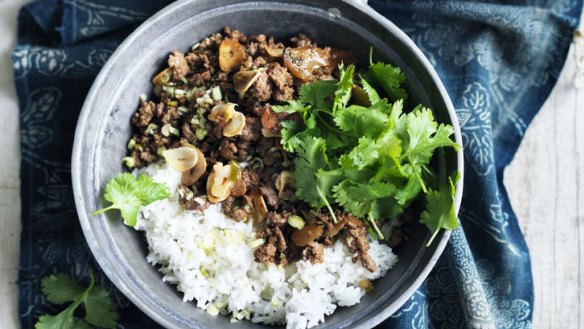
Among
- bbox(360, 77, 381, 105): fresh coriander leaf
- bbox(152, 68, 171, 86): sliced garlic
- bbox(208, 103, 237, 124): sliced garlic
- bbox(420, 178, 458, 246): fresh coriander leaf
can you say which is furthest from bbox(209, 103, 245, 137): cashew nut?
bbox(420, 178, 458, 246): fresh coriander leaf

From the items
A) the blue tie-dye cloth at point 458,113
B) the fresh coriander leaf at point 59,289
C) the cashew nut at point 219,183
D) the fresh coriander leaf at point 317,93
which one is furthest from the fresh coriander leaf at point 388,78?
the fresh coriander leaf at point 59,289

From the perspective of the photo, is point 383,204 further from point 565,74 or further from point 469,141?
point 565,74

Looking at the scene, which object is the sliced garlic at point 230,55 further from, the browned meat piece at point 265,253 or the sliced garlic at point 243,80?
the browned meat piece at point 265,253

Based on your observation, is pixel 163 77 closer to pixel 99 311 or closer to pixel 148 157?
pixel 148 157

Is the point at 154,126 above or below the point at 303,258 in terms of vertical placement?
above

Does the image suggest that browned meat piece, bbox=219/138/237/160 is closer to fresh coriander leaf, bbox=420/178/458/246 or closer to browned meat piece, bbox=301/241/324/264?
browned meat piece, bbox=301/241/324/264

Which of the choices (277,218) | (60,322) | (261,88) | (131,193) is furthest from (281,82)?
(60,322)

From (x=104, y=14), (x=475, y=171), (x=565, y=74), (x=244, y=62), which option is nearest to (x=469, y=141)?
(x=475, y=171)
